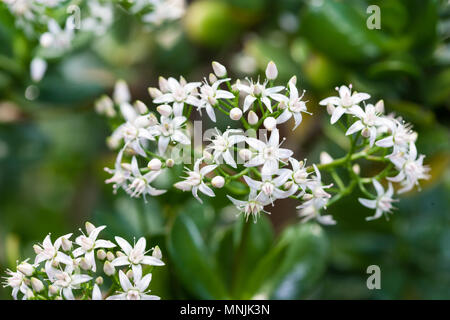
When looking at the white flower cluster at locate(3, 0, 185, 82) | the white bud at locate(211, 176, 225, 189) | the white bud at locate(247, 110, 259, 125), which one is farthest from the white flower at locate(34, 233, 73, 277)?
the white flower cluster at locate(3, 0, 185, 82)

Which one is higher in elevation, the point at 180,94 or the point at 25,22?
the point at 25,22

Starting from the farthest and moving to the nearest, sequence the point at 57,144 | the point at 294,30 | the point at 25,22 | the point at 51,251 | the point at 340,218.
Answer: the point at 57,144
the point at 294,30
the point at 340,218
the point at 25,22
the point at 51,251

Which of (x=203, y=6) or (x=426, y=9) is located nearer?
(x=426, y=9)

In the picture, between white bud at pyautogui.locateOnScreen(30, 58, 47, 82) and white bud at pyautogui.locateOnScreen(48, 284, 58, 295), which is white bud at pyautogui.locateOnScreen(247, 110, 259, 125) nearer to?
white bud at pyautogui.locateOnScreen(48, 284, 58, 295)

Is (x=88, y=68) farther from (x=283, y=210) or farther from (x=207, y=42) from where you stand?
(x=283, y=210)

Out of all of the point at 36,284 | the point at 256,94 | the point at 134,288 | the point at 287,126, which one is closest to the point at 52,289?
the point at 36,284

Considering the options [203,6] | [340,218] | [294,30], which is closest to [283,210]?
[340,218]
